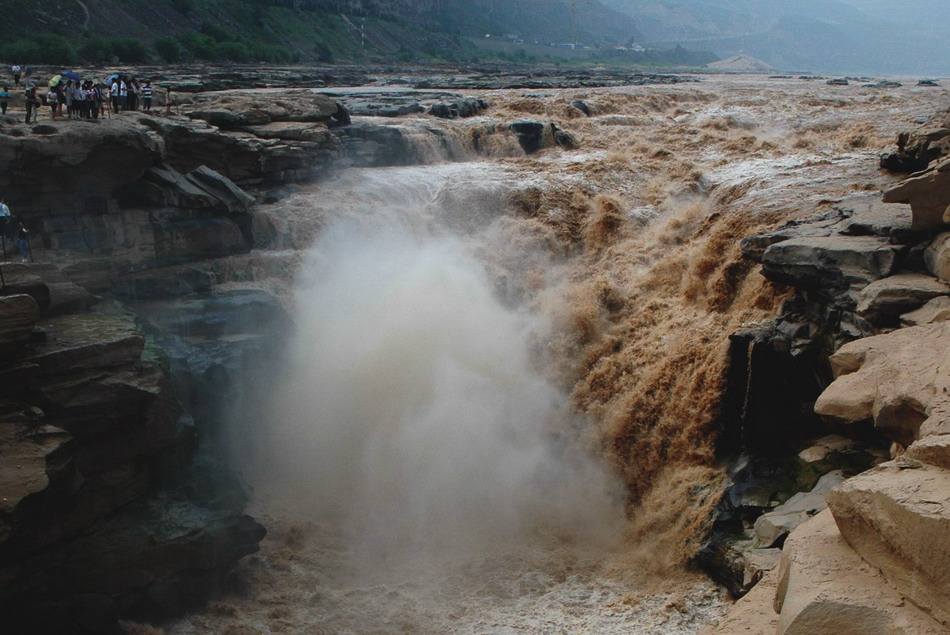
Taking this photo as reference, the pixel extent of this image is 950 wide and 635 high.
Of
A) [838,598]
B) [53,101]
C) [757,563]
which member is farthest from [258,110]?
[838,598]

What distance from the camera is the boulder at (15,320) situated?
979cm

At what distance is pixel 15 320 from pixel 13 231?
3552mm

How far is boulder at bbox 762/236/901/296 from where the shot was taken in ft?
37.2

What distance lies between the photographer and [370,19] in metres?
85.0

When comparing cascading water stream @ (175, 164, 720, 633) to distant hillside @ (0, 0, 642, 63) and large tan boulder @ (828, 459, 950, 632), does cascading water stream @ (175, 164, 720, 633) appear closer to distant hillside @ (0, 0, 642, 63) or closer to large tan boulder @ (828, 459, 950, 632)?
large tan boulder @ (828, 459, 950, 632)

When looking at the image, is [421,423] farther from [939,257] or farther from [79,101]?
[79,101]

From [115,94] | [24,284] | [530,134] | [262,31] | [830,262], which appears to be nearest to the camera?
[24,284]

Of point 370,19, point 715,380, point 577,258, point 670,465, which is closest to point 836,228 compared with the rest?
point 715,380

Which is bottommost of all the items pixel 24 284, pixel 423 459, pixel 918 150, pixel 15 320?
pixel 423 459

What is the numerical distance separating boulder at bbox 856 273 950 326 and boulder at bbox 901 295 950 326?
0.13 meters

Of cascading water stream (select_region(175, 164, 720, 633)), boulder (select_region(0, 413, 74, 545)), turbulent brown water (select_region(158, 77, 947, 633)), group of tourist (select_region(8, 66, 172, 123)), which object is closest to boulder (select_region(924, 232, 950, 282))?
turbulent brown water (select_region(158, 77, 947, 633))

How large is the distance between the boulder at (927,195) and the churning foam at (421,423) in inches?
234

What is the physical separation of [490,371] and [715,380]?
4.24 meters

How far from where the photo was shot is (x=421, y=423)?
14.6m
